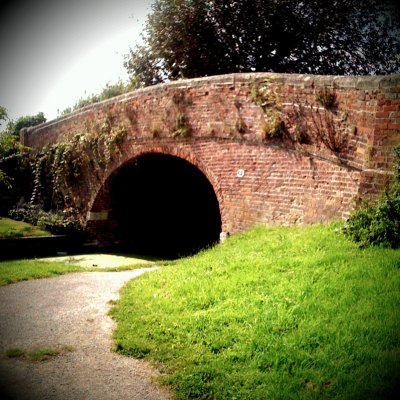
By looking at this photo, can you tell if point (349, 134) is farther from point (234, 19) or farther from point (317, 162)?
point (234, 19)

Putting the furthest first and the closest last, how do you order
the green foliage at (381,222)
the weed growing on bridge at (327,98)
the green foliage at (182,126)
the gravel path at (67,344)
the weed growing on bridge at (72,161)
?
the weed growing on bridge at (72,161)
the green foliage at (182,126)
the weed growing on bridge at (327,98)
the green foliage at (381,222)
the gravel path at (67,344)

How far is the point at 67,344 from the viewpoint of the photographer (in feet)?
13.8

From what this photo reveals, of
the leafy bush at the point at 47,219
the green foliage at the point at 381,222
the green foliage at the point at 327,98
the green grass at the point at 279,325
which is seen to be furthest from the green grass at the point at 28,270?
the green foliage at the point at 327,98

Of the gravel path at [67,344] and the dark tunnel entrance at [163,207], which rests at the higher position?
the dark tunnel entrance at [163,207]

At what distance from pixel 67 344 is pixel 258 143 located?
556cm

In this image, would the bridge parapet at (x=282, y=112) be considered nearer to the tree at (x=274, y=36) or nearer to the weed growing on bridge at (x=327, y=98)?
the weed growing on bridge at (x=327, y=98)

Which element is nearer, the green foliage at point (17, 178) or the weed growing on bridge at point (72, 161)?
the weed growing on bridge at point (72, 161)

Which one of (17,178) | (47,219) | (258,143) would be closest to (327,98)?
(258,143)

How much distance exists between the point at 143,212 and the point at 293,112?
8116 mm

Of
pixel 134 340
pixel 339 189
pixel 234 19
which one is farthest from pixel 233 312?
pixel 234 19

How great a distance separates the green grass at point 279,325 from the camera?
297cm

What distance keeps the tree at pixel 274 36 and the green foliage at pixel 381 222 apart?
12.7 meters

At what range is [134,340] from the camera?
4105mm

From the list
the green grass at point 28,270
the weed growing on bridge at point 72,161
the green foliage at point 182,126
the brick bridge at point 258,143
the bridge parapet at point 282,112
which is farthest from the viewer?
the weed growing on bridge at point 72,161
